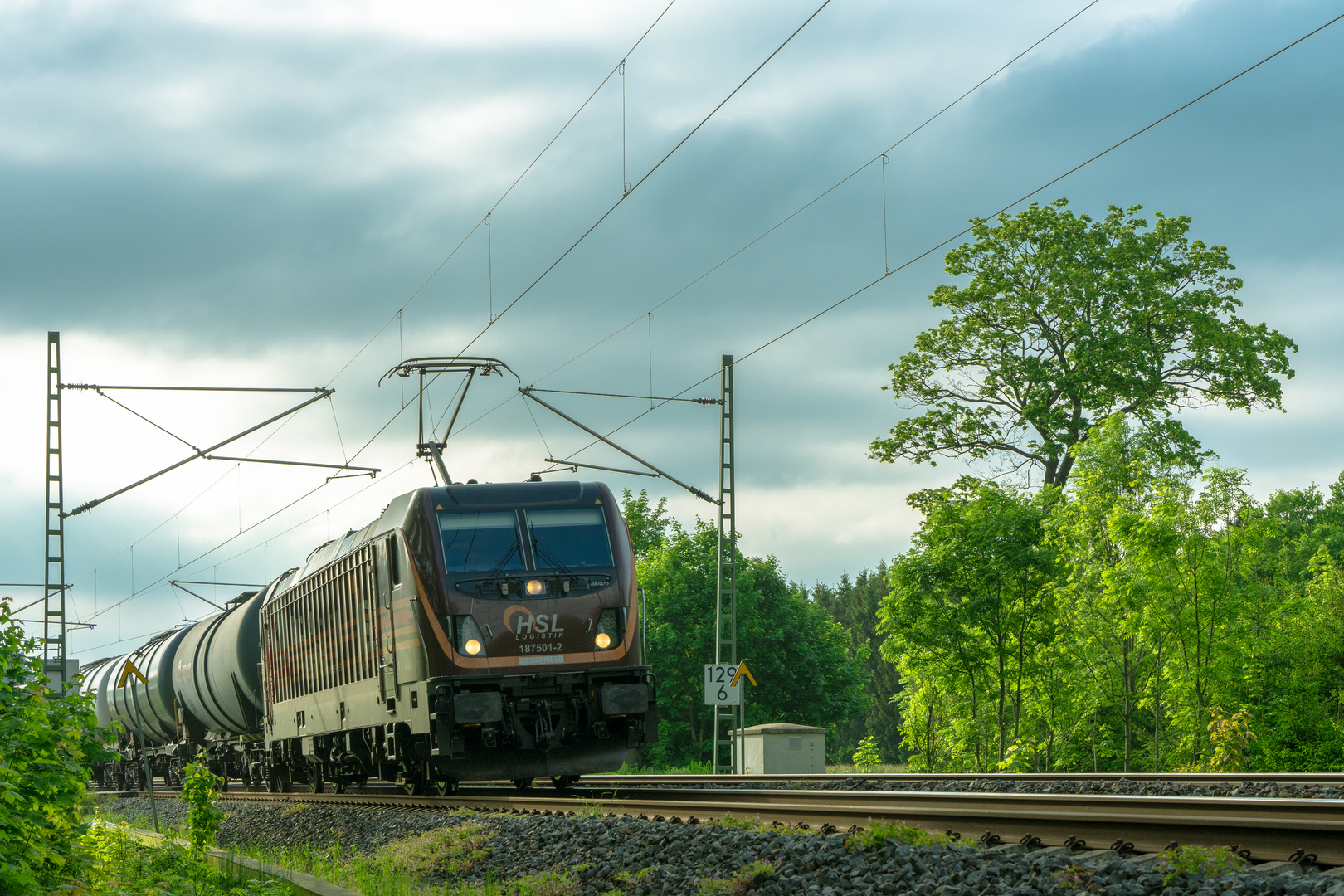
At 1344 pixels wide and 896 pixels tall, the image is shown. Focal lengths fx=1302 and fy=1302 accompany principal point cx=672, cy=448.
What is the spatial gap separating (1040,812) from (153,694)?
28830 mm

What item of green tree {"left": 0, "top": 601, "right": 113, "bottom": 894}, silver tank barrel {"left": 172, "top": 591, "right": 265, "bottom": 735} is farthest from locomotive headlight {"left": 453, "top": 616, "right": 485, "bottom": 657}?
silver tank barrel {"left": 172, "top": 591, "right": 265, "bottom": 735}

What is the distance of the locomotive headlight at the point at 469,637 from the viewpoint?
49.5 feet

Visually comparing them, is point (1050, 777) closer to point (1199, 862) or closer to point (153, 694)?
point (1199, 862)

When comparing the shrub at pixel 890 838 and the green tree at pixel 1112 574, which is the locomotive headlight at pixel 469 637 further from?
the green tree at pixel 1112 574

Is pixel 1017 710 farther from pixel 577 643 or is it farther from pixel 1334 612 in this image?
pixel 577 643

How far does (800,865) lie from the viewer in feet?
26.3

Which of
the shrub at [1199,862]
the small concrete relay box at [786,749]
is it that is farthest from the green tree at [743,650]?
the shrub at [1199,862]

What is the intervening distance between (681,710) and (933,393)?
118 ft

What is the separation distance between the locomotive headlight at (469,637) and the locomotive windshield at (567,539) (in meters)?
1.09

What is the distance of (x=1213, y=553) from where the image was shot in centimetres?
2944

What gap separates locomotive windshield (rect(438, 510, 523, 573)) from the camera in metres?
15.5

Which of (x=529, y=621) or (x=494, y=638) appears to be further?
(x=529, y=621)

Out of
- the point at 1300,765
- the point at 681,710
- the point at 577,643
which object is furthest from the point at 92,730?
the point at 681,710

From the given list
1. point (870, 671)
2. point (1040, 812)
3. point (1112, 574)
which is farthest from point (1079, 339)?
point (870, 671)
